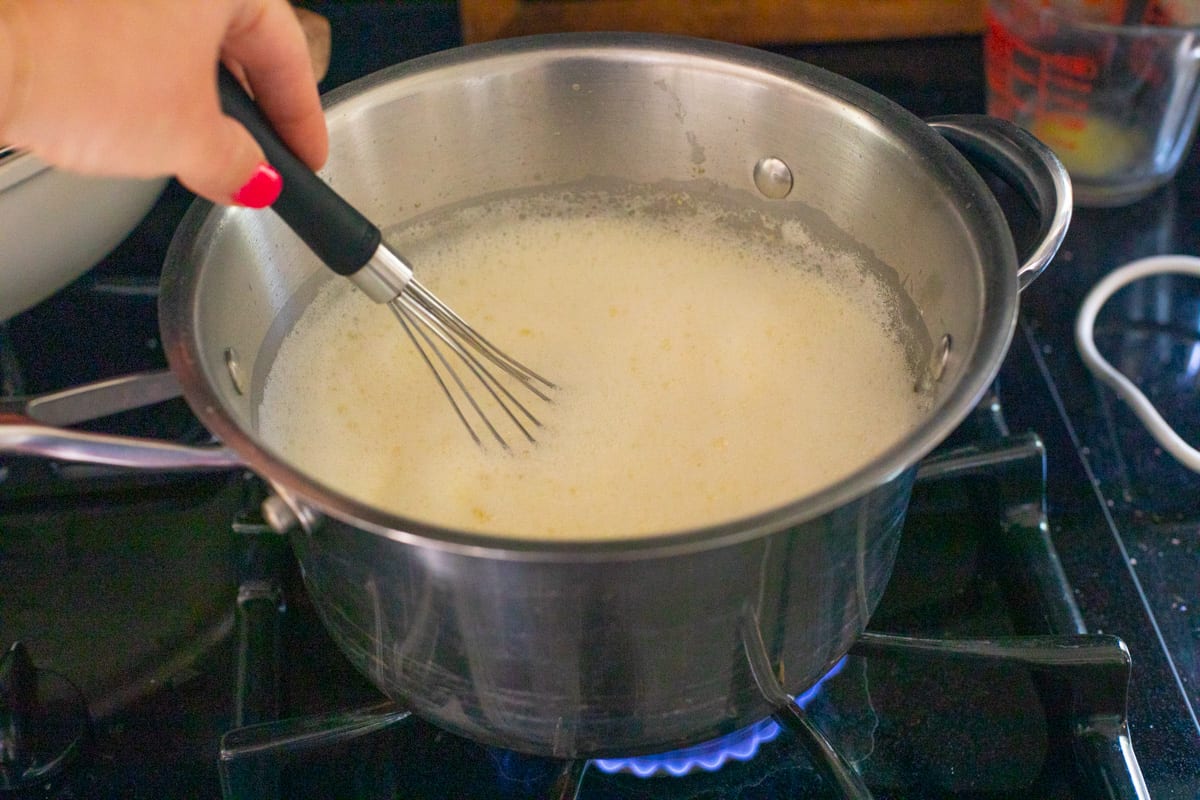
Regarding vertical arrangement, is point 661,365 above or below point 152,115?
below

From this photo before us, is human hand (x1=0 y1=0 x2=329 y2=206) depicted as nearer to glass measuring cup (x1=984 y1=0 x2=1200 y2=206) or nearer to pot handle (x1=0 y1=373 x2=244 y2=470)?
pot handle (x1=0 y1=373 x2=244 y2=470)

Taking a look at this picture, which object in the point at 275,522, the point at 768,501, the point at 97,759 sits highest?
the point at 275,522

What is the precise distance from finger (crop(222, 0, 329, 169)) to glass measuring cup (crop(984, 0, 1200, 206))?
2.19 feet

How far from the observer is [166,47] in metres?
0.46

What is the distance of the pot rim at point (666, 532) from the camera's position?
439mm

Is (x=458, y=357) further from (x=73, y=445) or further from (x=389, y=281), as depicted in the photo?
(x=73, y=445)

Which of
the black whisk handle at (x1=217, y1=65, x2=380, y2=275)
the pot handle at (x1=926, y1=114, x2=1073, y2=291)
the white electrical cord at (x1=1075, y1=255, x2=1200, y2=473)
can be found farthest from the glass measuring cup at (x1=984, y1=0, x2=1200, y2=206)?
the black whisk handle at (x1=217, y1=65, x2=380, y2=275)

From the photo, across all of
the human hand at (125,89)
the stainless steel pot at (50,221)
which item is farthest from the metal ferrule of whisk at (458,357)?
the stainless steel pot at (50,221)

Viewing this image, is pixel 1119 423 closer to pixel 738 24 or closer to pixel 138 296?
pixel 738 24

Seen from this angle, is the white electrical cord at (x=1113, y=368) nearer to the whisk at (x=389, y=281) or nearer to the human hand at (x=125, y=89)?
the whisk at (x=389, y=281)

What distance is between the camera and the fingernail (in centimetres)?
53

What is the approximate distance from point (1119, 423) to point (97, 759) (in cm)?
75

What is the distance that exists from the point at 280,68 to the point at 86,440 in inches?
7.9

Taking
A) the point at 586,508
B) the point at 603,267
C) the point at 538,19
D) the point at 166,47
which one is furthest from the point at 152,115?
the point at 538,19
